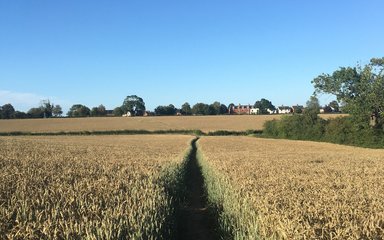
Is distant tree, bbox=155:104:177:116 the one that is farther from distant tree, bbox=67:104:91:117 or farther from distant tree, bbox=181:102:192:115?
distant tree, bbox=67:104:91:117

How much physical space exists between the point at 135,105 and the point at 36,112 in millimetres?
41544

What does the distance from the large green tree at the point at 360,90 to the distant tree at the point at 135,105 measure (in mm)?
110780

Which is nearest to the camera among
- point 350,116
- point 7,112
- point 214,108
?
point 350,116

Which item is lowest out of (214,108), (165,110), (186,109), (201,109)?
(165,110)

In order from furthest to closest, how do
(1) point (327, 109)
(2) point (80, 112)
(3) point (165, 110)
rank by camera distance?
(1) point (327, 109), (3) point (165, 110), (2) point (80, 112)

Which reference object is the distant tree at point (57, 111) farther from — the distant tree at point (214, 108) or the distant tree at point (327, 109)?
the distant tree at point (327, 109)

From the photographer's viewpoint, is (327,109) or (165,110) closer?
(165,110)

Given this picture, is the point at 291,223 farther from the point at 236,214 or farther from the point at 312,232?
the point at 236,214

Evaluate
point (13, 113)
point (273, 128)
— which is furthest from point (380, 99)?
point (13, 113)

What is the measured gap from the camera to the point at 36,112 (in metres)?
153

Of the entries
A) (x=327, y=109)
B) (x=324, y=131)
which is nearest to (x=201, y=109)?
(x=327, y=109)

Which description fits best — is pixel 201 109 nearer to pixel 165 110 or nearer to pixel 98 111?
pixel 165 110

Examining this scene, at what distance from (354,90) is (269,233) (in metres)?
67.9

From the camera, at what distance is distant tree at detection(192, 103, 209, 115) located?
170625 millimetres
